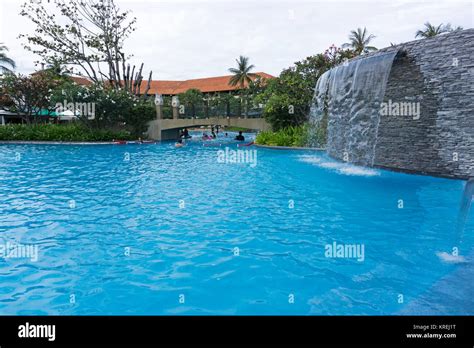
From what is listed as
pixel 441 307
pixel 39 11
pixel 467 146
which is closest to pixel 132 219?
pixel 441 307

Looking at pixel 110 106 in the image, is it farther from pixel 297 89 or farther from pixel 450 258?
pixel 450 258

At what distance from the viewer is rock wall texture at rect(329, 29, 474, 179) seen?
1080 cm

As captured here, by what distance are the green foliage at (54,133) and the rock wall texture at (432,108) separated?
80.9 feet

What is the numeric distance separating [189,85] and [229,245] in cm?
6905

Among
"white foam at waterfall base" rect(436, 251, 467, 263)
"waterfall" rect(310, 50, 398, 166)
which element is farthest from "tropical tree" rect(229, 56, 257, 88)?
"white foam at waterfall base" rect(436, 251, 467, 263)

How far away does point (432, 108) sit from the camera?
11.7 meters

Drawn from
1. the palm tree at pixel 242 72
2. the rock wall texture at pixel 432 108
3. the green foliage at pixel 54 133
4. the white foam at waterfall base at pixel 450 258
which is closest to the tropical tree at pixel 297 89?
the rock wall texture at pixel 432 108

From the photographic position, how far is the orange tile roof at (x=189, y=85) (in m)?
67.8

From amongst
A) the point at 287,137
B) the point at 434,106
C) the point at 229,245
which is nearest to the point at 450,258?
the point at 229,245

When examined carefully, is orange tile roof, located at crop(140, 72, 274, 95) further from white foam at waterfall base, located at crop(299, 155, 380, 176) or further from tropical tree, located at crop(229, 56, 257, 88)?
white foam at waterfall base, located at crop(299, 155, 380, 176)

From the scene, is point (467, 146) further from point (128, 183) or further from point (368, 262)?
point (128, 183)

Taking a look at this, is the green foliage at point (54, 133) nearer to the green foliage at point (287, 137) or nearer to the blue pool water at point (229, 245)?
the green foliage at point (287, 137)

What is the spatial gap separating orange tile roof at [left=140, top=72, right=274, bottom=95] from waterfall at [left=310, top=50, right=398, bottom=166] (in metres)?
51.1

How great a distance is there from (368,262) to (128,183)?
8858mm
